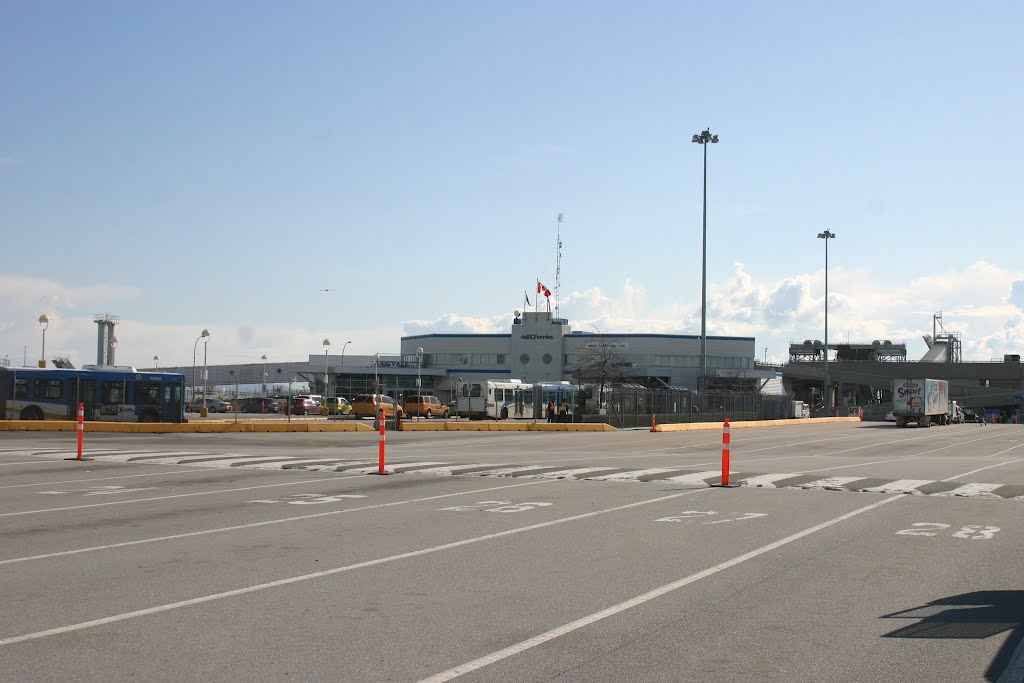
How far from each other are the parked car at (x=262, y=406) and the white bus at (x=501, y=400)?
2405 cm

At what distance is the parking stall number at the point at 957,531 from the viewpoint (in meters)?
12.0

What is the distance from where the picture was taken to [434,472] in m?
20.5

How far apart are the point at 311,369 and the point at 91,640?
11140 centimetres

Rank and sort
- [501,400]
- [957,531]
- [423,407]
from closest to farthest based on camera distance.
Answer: [957,531] < [501,400] < [423,407]

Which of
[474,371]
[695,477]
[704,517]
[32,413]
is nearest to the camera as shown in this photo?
[704,517]

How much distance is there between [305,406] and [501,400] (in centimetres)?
1574

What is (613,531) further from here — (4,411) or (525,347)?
(525,347)

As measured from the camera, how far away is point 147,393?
1665 inches

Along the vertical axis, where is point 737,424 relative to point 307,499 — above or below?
below

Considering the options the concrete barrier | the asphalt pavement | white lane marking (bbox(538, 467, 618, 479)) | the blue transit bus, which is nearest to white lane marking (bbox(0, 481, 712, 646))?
the asphalt pavement

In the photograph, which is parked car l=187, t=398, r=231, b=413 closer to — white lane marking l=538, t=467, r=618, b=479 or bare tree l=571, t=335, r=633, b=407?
bare tree l=571, t=335, r=633, b=407

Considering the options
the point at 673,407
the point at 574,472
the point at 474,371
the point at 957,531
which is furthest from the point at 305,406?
the point at 957,531

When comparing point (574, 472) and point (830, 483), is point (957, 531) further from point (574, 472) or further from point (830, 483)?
point (574, 472)

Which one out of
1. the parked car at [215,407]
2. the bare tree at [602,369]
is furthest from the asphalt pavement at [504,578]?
the bare tree at [602,369]
